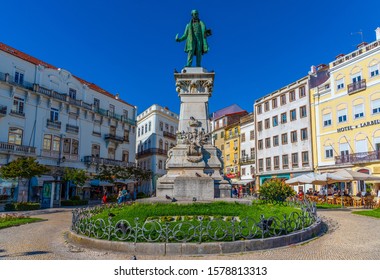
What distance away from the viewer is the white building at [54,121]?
3150 centimetres

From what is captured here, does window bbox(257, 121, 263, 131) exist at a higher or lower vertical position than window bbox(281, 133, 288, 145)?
higher

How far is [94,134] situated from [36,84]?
1090 centimetres

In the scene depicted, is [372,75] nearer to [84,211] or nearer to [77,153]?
[84,211]

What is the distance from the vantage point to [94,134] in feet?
140

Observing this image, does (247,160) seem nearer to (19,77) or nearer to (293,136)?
(293,136)

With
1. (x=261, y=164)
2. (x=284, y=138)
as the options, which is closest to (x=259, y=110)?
(x=284, y=138)

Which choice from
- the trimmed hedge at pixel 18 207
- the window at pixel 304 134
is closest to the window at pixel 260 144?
the window at pixel 304 134

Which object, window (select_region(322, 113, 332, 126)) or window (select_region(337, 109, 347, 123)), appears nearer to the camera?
window (select_region(337, 109, 347, 123))

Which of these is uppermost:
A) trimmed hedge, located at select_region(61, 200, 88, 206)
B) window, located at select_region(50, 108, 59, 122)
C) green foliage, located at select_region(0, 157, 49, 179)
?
window, located at select_region(50, 108, 59, 122)

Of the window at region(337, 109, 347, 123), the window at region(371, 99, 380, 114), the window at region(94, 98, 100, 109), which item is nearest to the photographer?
the window at region(371, 99, 380, 114)

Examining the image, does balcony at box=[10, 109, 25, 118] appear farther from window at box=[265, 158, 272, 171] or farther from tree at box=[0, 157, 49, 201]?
window at box=[265, 158, 272, 171]

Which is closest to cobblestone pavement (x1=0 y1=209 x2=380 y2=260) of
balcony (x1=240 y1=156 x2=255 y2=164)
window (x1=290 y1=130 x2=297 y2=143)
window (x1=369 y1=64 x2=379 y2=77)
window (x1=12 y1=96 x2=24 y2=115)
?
window (x1=12 y1=96 x2=24 y2=115)

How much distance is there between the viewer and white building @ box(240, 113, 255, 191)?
168 feet
